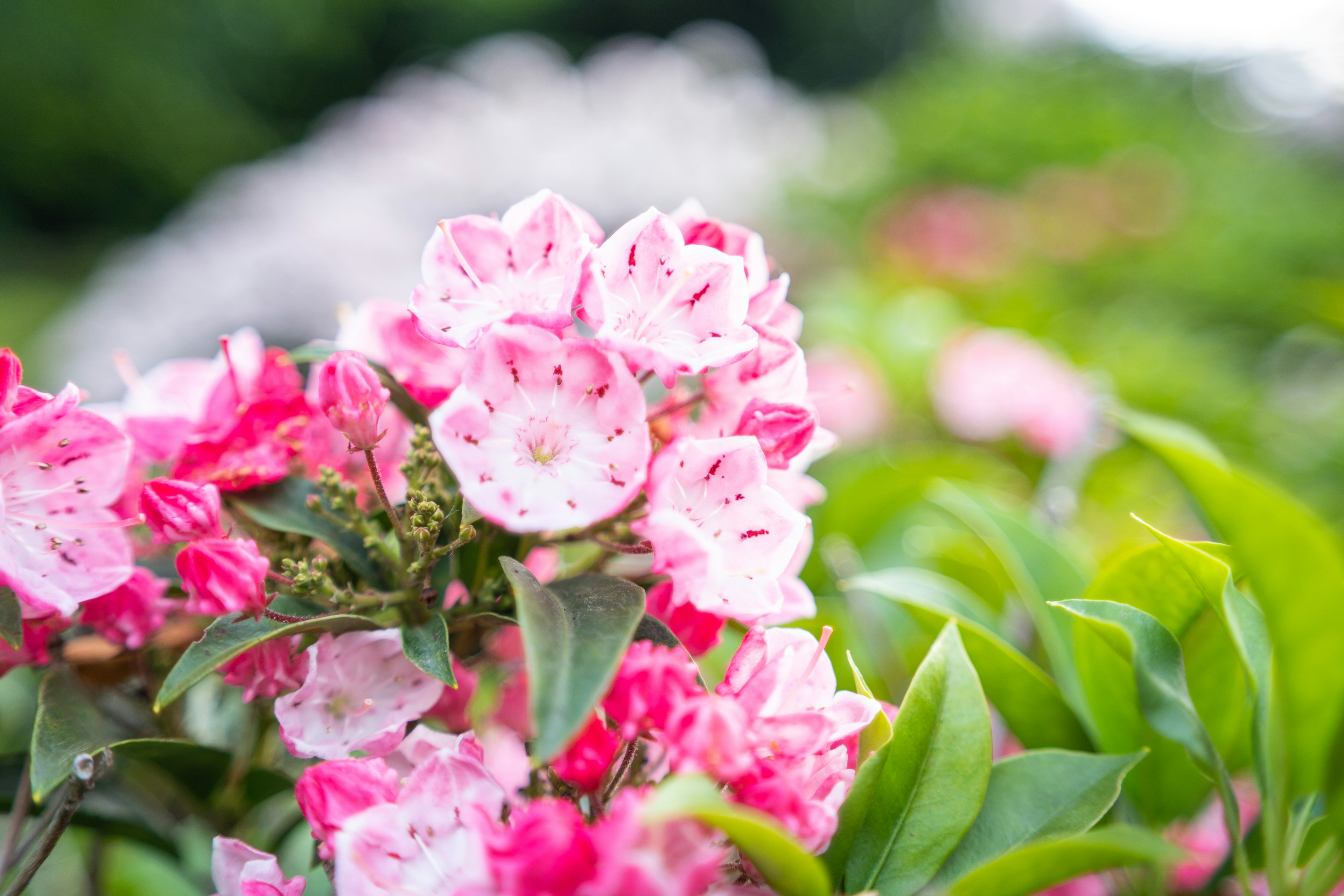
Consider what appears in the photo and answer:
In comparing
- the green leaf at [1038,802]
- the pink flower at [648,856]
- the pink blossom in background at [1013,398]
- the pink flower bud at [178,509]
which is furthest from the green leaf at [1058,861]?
the pink blossom in background at [1013,398]

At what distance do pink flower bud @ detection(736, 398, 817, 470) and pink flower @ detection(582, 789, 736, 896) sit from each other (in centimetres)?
23

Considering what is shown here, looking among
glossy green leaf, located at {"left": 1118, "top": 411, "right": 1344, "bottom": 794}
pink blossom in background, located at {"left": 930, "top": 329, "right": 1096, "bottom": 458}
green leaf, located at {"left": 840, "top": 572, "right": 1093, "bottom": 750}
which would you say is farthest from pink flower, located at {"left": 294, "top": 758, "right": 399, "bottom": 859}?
pink blossom in background, located at {"left": 930, "top": 329, "right": 1096, "bottom": 458}

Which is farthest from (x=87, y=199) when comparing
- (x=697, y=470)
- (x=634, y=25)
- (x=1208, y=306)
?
(x=697, y=470)

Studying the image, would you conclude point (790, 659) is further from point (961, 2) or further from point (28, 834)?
point (961, 2)

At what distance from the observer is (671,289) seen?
585mm

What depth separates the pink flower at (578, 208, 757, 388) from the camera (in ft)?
1.86

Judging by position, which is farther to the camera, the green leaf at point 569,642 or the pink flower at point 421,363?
the pink flower at point 421,363

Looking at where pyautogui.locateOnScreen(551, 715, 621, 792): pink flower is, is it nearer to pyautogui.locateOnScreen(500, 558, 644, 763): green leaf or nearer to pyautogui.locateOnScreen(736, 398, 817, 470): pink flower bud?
pyautogui.locateOnScreen(500, 558, 644, 763): green leaf

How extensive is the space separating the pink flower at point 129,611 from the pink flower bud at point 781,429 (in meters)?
0.44

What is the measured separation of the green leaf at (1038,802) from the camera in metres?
0.57

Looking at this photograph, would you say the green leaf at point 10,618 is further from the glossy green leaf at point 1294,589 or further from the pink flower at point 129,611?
the glossy green leaf at point 1294,589

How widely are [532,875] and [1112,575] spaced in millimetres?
464

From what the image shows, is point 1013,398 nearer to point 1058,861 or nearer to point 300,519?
point 1058,861

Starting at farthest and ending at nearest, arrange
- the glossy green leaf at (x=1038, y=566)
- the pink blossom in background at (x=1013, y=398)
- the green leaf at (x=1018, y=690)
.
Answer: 1. the pink blossom in background at (x=1013, y=398)
2. the glossy green leaf at (x=1038, y=566)
3. the green leaf at (x=1018, y=690)
